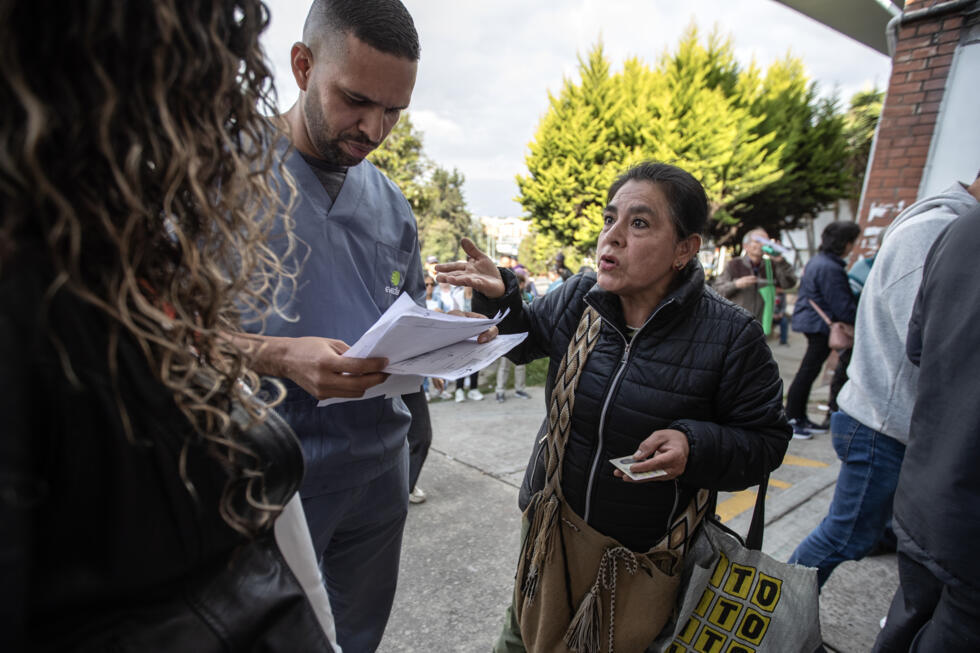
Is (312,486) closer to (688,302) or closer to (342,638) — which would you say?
(342,638)

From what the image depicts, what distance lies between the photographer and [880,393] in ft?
6.58

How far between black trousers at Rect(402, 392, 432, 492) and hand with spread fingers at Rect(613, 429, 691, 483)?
747 millimetres

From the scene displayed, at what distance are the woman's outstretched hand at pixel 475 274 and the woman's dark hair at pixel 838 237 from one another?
12.7ft

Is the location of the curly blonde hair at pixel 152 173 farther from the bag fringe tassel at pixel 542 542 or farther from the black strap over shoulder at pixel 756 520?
the black strap over shoulder at pixel 756 520

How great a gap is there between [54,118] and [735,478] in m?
1.67

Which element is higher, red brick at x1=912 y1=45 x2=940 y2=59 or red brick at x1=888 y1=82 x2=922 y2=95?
red brick at x1=912 y1=45 x2=940 y2=59

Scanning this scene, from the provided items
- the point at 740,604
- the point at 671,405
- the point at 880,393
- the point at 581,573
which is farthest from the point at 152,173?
the point at 880,393

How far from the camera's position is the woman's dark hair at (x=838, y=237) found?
439 centimetres

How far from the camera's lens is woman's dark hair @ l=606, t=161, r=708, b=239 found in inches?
65.2

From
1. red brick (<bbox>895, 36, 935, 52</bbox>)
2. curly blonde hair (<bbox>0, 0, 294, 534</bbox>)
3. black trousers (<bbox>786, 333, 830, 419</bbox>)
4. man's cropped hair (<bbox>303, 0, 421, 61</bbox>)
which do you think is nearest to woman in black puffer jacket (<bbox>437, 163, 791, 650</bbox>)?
man's cropped hair (<bbox>303, 0, 421, 61</bbox>)

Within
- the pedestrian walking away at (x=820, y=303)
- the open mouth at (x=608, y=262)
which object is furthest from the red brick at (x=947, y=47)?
the open mouth at (x=608, y=262)

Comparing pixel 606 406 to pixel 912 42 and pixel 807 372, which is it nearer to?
pixel 807 372

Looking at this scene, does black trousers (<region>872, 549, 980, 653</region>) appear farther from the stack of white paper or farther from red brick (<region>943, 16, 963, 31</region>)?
red brick (<region>943, 16, 963, 31</region>)

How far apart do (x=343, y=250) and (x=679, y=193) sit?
3.55ft
